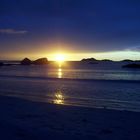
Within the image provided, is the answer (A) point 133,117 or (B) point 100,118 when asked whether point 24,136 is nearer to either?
(B) point 100,118

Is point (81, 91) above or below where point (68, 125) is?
below

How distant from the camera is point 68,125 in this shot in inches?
421

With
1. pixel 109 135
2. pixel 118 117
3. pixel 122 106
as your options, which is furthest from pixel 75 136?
pixel 122 106

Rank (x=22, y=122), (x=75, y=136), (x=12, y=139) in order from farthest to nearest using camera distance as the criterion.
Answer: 1. (x=22, y=122)
2. (x=75, y=136)
3. (x=12, y=139)

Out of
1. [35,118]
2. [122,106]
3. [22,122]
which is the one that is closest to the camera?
[22,122]

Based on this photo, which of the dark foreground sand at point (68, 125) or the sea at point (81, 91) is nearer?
the dark foreground sand at point (68, 125)

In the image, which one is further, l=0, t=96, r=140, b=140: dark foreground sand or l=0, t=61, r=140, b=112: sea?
l=0, t=61, r=140, b=112: sea

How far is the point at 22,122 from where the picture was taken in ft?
36.2

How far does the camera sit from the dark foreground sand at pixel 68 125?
916 centimetres

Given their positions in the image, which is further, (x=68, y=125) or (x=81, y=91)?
(x=81, y=91)

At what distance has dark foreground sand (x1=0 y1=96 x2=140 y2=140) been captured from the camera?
30.0 feet

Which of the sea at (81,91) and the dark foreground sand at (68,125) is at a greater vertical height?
the dark foreground sand at (68,125)

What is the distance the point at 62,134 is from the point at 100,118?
3.27 meters

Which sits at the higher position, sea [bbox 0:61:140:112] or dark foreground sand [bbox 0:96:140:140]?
dark foreground sand [bbox 0:96:140:140]
